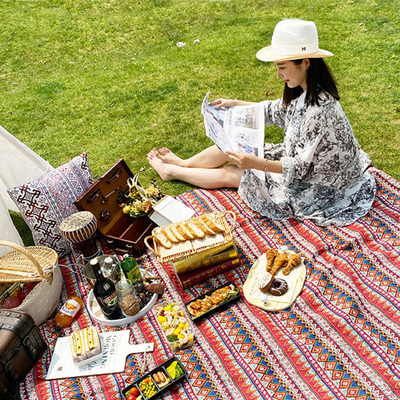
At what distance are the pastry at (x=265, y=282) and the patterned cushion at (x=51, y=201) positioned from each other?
2204 millimetres

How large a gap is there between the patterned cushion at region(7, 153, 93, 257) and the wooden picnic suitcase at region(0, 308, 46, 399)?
42.8 inches

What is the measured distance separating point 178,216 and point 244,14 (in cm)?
687

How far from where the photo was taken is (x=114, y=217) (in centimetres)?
493

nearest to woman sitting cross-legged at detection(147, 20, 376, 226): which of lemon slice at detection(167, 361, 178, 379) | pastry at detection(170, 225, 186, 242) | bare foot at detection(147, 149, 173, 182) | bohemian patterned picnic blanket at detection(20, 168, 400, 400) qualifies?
bohemian patterned picnic blanket at detection(20, 168, 400, 400)

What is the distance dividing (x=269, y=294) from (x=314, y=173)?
4.40 feet

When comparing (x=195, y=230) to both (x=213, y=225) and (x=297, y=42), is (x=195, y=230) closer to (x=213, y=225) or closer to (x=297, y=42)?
(x=213, y=225)

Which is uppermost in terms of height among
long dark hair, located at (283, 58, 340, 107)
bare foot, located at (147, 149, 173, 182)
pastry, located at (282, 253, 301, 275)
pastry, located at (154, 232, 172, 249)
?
long dark hair, located at (283, 58, 340, 107)

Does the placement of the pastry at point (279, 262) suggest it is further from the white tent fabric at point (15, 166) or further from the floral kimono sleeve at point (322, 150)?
the white tent fabric at point (15, 166)

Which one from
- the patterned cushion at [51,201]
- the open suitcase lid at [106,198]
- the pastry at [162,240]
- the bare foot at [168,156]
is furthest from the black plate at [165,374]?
the bare foot at [168,156]

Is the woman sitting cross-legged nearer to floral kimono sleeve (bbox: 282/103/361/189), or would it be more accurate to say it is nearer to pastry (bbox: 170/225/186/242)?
floral kimono sleeve (bbox: 282/103/361/189)

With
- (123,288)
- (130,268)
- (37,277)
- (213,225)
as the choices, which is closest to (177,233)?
(213,225)

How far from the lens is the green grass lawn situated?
6645mm

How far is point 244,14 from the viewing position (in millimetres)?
9805

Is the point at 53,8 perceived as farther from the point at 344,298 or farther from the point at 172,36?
the point at 344,298
